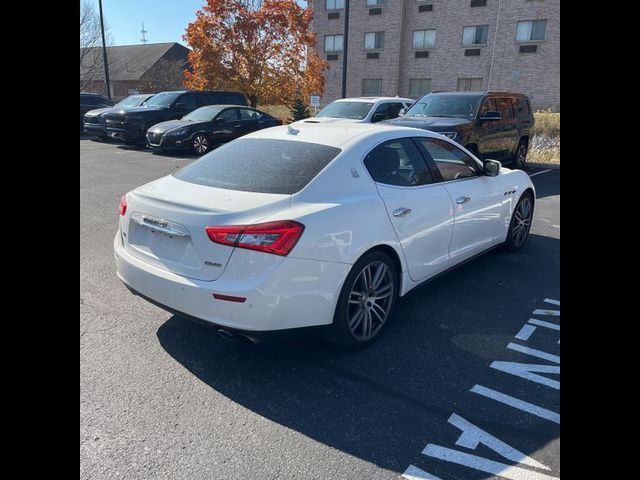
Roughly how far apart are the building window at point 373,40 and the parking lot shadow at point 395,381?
34963 mm

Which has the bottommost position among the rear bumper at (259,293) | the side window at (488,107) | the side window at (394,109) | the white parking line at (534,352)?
the white parking line at (534,352)

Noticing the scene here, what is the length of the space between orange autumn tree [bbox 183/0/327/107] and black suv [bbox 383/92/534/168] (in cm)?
1542

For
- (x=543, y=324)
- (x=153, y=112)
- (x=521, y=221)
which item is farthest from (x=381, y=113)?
(x=543, y=324)

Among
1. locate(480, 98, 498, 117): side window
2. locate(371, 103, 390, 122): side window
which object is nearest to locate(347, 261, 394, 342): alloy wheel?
locate(480, 98, 498, 117): side window

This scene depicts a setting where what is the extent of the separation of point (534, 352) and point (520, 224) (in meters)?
2.54

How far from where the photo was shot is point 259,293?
2826 millimetres

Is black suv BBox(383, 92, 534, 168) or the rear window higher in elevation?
black suv BBox(383, 92, 534, 168)

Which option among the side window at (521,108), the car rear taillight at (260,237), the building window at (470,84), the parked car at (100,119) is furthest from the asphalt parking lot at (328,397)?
the building window at (470,84)

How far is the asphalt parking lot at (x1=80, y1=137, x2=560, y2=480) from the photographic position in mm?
2438

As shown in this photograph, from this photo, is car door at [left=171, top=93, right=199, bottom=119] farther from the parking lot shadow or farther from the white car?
the parking lot shadow

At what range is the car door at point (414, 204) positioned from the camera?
367 cm

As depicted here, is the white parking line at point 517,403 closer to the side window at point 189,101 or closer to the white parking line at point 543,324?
the white parking line at point 543,324

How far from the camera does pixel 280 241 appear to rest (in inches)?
113
